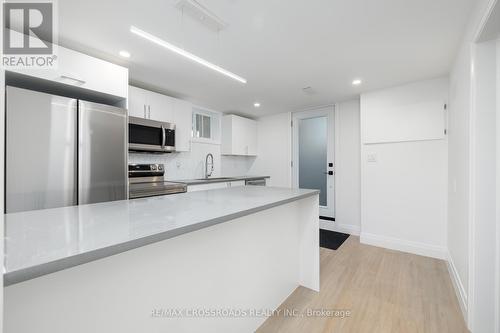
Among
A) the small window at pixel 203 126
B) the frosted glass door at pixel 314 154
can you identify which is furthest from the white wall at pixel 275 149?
the small window at pixel 203 126

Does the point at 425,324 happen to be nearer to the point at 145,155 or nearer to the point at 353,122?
the point at 353,122

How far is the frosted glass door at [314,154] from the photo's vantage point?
4426 mm

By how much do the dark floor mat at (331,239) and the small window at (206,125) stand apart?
2.74 m

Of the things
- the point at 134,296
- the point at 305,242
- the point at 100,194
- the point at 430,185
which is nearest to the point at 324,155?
the point at 430,185

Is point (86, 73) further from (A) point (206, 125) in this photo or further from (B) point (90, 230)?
(A) point (206, 125)

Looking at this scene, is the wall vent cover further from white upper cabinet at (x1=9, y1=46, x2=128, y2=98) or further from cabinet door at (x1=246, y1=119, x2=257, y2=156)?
cabinet door at (x1=246, y1=119, x2=257, y2=156)

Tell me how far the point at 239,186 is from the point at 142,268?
4.82ft

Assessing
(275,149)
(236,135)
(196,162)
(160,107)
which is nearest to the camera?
(160,107)

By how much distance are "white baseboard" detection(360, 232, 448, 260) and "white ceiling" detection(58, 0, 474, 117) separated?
2200 millimetres

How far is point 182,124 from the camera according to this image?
142 inches

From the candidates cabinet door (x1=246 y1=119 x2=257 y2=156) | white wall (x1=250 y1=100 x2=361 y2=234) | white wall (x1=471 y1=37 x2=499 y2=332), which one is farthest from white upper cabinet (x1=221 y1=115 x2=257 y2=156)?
white wall (x1=471 y1=37 x2=499 y2=332)

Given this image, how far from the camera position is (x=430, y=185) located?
3014 millimetres

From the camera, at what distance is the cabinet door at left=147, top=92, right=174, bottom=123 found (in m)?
3.14

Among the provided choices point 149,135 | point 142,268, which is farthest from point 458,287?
point 149,135
